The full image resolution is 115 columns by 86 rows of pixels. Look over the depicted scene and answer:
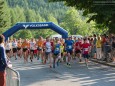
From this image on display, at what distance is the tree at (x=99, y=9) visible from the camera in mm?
23062

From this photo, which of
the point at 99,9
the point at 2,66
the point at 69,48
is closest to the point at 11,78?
the point at 2,66

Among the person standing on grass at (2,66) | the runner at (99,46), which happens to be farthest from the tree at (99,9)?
the person standing on grass at (2,66)

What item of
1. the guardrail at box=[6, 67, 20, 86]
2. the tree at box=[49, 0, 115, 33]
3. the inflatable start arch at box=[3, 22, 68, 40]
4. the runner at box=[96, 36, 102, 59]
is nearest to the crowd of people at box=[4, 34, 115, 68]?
the runner at box=[96, 36, 102, 59]

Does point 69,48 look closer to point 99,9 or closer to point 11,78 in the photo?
point 99,9

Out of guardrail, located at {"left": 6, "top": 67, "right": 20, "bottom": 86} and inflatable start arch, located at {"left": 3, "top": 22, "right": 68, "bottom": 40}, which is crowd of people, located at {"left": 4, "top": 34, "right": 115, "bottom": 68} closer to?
inflatable start arch, located at {"left": 3, "top": 22, "right": 68, "bottom": 40}

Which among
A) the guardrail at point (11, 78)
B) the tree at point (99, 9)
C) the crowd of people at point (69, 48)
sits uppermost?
the tree at point (99, 9)

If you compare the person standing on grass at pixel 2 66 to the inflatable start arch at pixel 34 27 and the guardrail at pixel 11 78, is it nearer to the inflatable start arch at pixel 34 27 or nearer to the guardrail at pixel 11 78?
the guardrail at pixel 11 78

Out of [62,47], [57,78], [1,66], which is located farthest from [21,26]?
[1,66]

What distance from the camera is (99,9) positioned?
2316 centimetres

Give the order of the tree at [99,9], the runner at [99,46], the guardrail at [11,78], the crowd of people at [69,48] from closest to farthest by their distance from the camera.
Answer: the guardrail at [11,78] → the crowd of people at [69,48] → the tree at [99,9] → the runner at [99,46]

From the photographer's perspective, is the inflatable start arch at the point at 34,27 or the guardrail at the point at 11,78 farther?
the inflatable start arch at the point at 34,27

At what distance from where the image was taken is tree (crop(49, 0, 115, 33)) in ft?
75.7

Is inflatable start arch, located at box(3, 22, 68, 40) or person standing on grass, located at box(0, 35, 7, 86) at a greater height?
inflatable start arch, located at box(3, 22, 68, 40)

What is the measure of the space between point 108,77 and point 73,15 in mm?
120143
